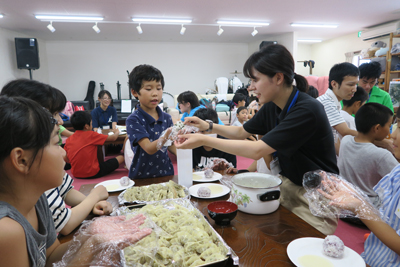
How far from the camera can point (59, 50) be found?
10.2m

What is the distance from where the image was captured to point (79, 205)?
1217mm

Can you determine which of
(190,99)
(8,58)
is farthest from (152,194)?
(8,58)

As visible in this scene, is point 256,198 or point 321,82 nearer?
point 256,198

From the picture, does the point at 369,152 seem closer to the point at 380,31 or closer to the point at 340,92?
the point at 340,92

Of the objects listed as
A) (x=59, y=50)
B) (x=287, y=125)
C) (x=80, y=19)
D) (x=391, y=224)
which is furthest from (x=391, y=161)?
(x=59, y=50)

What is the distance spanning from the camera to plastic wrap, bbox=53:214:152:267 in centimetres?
78

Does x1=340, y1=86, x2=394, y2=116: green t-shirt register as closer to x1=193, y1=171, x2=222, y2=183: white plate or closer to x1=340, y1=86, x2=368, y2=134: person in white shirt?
x1=340, y1=86, x2=368, y2=134: person in white shirt

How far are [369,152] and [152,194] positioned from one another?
1.90 metres

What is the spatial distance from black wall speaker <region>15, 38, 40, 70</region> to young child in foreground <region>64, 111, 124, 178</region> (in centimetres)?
556

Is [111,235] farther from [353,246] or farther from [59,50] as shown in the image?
[59,50]

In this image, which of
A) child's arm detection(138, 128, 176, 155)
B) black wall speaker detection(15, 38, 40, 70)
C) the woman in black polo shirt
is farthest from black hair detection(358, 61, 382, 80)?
black wall speaker detection(15, 38, 40, 70)

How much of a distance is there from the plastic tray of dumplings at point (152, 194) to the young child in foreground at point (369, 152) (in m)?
1.68

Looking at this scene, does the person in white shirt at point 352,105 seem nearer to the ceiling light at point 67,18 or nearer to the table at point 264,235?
the table at point 264,235

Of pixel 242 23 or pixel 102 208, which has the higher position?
pixel 242 23
